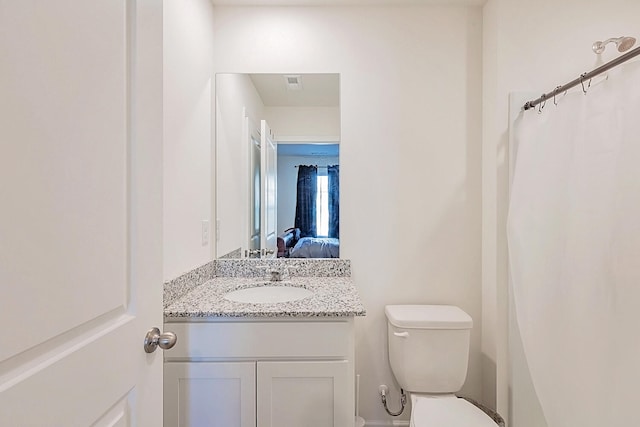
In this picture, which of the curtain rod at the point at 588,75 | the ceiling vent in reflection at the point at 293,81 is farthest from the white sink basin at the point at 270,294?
the curtain rod at the point at 588,75

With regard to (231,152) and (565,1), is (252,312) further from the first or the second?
(565,1)

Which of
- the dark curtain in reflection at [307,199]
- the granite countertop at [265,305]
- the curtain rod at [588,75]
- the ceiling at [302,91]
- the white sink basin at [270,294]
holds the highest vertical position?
the ceiling at [302,91]

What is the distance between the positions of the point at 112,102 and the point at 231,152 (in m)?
1.25

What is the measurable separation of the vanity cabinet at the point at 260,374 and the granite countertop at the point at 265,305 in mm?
41

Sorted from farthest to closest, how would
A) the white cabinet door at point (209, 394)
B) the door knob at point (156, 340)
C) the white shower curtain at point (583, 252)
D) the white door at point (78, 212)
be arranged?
the white cabinet door at point (209, 394) < the white shower curtain at point (583, 252) < the door knob at point (156, 340) < the white door at point (78, 212)

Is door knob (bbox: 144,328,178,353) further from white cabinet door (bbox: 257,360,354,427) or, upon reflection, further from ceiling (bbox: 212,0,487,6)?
ceiling (bbox: 212,0,487,6)

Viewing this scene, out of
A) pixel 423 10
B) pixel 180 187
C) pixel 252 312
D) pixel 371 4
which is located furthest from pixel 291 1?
pixel 252 312

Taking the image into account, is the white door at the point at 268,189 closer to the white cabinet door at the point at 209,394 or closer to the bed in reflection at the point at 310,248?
the bed in reflection at the point at 310,248

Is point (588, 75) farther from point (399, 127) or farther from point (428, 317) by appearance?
point (428, 317)

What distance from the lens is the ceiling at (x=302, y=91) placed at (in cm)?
188

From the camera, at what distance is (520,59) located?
1.68 m

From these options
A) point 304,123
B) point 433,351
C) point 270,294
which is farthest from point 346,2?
point 433,351

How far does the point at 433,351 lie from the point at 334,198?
94cm

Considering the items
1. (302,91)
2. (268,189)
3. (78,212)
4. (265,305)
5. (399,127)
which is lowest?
(265,305)
